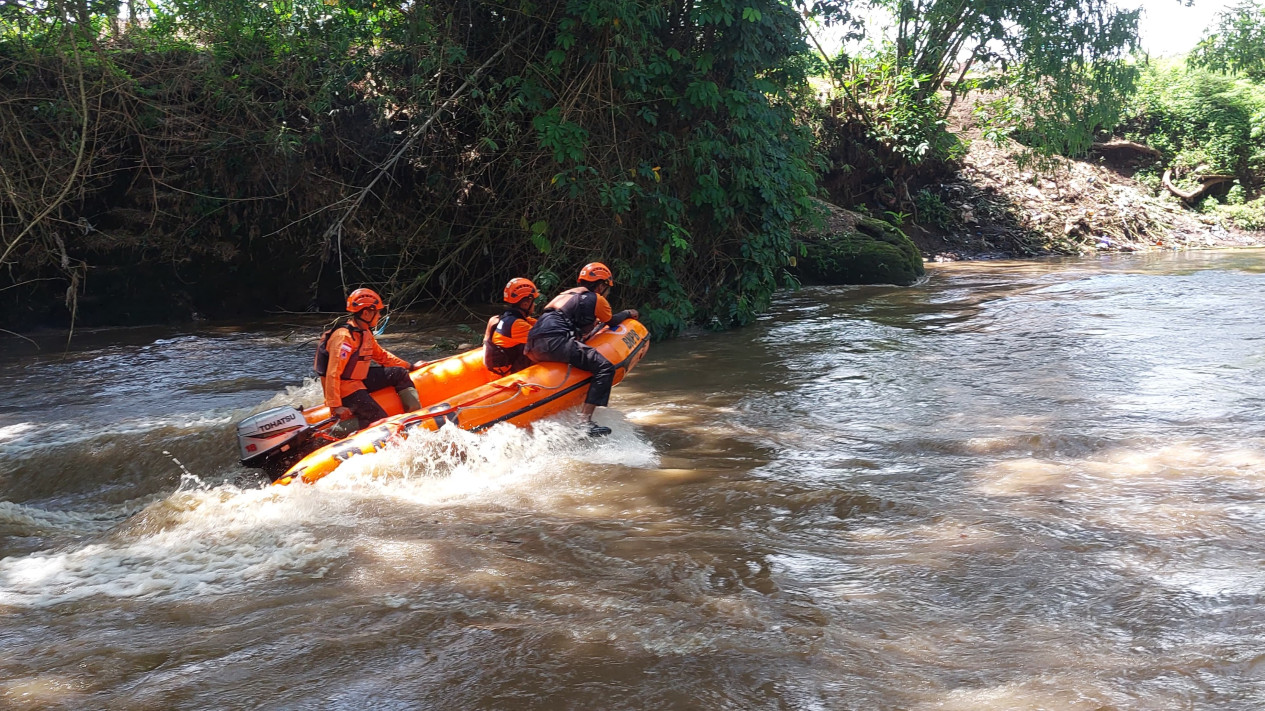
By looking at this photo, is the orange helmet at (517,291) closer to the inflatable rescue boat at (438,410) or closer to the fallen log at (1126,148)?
the inflatable rescue boat at (438,410)

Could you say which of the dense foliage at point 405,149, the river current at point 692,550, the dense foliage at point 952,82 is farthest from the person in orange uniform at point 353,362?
the dense foliage at point 952,82

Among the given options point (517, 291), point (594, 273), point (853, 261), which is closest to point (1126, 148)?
point (853, 261)

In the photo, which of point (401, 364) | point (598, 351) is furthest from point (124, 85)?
point (598, 351)

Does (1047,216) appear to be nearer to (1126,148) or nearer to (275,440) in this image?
(1126,148)

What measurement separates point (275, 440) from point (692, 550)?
8.70 feet

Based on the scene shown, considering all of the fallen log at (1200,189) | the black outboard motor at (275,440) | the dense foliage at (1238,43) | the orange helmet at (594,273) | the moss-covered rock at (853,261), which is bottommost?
the black outboard motor at (275,440)

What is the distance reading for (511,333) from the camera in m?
6.86

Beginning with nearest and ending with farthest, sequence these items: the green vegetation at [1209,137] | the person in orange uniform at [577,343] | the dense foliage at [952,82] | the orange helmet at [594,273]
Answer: the person in orange uniform at [577,343]
the orange helmet at [594,273]
the dense foliage at [952,82]
the green vegetation at [1209,137]

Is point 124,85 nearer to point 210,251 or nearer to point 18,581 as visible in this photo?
point 210,251

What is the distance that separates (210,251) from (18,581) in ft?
27.3

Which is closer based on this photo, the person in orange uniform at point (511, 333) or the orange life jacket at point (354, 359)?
the orange life jacket at point (354, 359)

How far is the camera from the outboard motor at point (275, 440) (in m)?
5.62

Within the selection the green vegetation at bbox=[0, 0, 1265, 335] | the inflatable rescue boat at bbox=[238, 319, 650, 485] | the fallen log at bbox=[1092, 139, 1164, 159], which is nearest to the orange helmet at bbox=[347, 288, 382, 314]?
the inflatable rescue boat at bbox=[238, 319, 650, 485]

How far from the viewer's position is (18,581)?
4359mm
